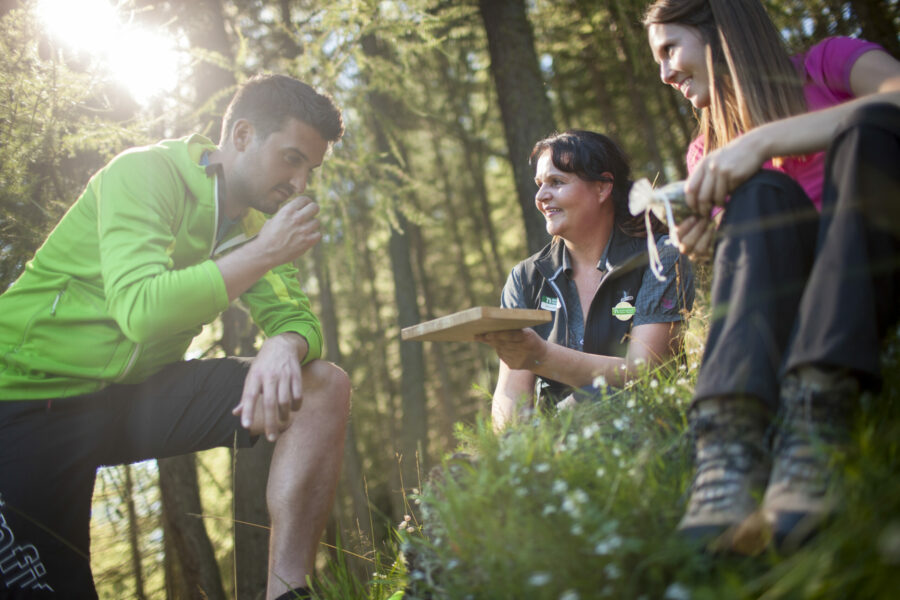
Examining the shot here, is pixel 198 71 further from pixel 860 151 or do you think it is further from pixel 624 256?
pixel 860 151

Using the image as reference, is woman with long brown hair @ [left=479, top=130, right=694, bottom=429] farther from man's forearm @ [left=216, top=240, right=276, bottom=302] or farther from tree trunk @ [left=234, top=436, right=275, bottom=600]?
tree trunk @ [left=234, top=436, right=275, bottom=600]

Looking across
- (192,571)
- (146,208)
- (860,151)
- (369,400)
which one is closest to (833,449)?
(860,151)

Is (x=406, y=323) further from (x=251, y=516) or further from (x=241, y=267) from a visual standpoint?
(x=241, y=267)

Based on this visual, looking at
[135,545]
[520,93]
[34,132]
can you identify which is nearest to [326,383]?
[34,132]

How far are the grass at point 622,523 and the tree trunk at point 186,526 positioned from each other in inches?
133

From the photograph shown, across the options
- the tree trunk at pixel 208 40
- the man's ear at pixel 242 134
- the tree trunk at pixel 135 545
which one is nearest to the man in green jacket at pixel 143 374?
the man's ear at pixel 242 134

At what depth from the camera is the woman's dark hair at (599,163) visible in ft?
10.4

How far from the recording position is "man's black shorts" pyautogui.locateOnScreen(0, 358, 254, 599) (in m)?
2.06

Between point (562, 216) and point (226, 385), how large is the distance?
1.75 meters

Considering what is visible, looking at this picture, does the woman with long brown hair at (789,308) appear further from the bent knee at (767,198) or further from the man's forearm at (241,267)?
the man's forearm at (241,267)

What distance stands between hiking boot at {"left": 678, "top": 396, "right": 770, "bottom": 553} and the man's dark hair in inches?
87.5

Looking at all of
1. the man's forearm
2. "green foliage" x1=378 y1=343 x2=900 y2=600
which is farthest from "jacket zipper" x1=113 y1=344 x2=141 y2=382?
"green foliage" x1=378 y1=343 x2=900 y2=600

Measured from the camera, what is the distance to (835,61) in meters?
2.08

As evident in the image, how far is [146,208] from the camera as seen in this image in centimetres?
233
